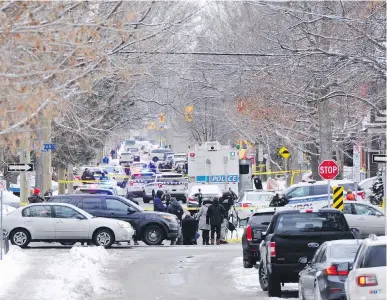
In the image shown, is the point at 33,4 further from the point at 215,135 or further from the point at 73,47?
the point at 215,135

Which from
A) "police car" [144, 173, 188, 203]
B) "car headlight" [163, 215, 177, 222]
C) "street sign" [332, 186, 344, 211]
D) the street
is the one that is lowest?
the street

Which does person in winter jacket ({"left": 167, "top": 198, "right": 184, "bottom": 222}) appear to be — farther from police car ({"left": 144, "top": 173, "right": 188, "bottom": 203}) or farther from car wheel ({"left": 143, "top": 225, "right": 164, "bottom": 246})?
police car ({"left": 144, "top": 173, "right": 188, "bottom": 203})

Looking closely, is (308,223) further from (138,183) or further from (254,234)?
(138,183)

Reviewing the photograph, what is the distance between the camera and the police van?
171 ft

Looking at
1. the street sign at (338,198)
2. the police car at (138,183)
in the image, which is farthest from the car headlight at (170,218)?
the police car at (138,183)

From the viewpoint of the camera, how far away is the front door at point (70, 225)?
102 ft

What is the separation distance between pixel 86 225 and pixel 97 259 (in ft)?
16.1

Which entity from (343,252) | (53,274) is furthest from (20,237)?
(343,252)

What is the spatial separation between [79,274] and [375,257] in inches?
404

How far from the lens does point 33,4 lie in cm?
1408

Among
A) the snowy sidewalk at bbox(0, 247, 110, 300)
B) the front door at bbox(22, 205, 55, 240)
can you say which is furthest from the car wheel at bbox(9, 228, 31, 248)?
the snowy sidewalk at bbox(0, 247, 110, 300)

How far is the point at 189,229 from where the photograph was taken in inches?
1347

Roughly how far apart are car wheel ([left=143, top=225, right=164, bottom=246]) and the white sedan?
2.06 meters

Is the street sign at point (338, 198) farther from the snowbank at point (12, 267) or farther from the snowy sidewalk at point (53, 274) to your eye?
the snowbank at point (12, 267)
